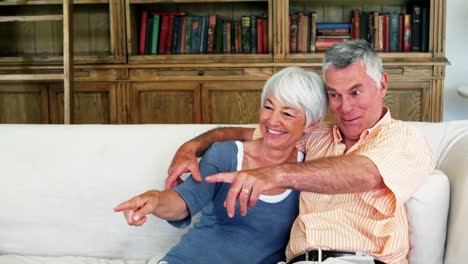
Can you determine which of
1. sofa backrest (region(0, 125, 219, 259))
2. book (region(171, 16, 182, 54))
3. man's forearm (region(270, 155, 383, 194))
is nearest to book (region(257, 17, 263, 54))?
book (region(171, 16, 182, 54))

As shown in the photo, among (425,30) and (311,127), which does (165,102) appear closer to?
(425,30)

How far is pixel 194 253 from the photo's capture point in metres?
1.63

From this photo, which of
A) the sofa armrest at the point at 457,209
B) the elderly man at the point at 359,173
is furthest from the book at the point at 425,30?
the elderly man at the point at 359,173

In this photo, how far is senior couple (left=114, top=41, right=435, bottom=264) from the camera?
1.45m

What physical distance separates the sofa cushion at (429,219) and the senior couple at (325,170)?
0.03 meters

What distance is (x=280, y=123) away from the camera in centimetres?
160

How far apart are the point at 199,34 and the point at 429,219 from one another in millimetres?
2498

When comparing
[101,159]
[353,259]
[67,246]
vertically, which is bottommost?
[67,246]

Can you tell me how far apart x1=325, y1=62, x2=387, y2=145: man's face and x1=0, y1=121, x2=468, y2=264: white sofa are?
1.27 feet

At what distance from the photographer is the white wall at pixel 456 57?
3.78 metres

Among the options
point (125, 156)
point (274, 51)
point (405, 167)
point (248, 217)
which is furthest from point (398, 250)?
point (274, 51)

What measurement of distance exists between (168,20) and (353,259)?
2.63 meters

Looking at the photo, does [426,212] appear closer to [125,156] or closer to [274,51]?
[125,156]

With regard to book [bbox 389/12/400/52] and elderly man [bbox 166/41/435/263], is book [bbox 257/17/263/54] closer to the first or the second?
book [bbox 389/12/400/52]
